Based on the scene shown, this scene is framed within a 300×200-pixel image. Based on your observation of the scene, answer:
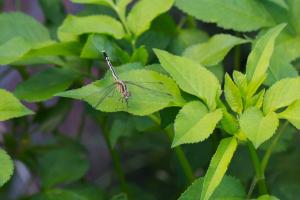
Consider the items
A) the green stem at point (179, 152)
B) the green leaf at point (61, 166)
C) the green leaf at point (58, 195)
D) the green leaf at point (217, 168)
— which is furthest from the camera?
the green leaf at point (61, 166)

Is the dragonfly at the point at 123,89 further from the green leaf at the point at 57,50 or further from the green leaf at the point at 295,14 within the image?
the green leaf at the point at 295,14

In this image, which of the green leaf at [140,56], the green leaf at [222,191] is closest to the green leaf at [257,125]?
the green leaf at [222,191]

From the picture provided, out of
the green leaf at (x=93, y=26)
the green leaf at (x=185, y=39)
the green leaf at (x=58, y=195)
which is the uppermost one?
the green leaf at (x=93, y=26)

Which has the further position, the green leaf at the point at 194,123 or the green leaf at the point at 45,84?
the green leaf at the point at 45,84

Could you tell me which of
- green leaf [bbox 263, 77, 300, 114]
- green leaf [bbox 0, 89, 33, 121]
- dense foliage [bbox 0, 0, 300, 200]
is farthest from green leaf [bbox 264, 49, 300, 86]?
green leaf [bbox 0, 89, 33, 121]

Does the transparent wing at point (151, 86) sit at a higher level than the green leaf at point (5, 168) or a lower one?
higher

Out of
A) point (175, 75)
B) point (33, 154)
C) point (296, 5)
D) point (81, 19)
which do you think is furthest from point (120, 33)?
point (33, 154)

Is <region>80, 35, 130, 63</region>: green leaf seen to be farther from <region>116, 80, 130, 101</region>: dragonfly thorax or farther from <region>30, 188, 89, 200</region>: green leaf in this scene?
<region>30, 188, 89, 200</region>: green leaf

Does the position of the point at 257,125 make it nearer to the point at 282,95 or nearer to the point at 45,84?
the point at 282,95

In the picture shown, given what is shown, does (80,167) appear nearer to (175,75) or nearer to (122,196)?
(122,196)
